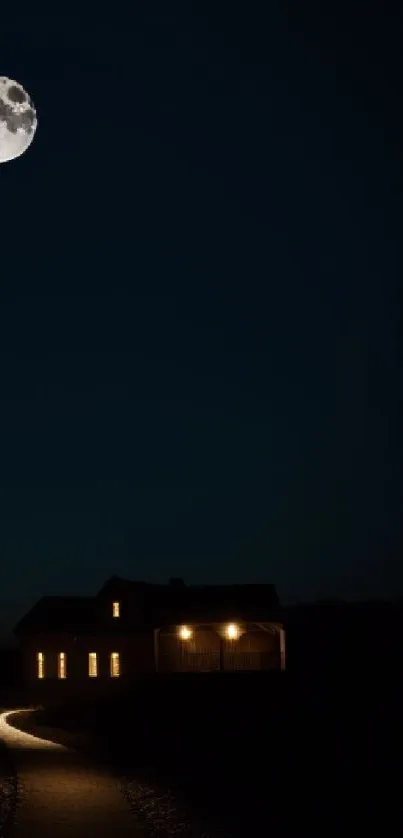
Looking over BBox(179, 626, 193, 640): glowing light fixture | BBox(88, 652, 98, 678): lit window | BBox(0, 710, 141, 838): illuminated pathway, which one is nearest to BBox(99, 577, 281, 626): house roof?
BBox(179, 626, 193, 640): glowing light fixture

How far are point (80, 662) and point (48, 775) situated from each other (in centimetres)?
3145

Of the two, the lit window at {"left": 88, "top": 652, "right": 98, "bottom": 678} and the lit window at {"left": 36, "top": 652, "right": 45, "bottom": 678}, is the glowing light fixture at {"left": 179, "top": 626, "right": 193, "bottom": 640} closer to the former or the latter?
the lit window at {"left": 88, "top": 652, "right": 98, "bottom": 678}

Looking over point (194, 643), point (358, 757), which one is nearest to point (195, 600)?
point (194, 643)

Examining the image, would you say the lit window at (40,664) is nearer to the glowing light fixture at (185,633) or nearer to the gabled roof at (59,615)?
the gabled roof at (59,615)

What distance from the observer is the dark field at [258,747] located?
2073 cm

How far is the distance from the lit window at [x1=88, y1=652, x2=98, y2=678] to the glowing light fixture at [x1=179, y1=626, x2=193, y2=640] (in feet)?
17.7

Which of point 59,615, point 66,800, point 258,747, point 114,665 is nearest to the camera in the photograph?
point 66,800

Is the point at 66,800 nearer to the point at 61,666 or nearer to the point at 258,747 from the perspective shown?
the point at 258,747

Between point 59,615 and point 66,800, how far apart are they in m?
38.9

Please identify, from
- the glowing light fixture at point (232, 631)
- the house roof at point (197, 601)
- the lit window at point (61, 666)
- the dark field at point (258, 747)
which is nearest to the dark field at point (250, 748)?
the dark field at point (258, 747)

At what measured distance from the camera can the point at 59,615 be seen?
58531 mm

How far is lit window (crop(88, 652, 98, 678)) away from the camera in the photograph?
2149 inches

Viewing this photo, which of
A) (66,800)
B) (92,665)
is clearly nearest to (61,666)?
(92,665)

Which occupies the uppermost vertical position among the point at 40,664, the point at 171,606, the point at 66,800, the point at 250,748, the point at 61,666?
the point at 171,606
